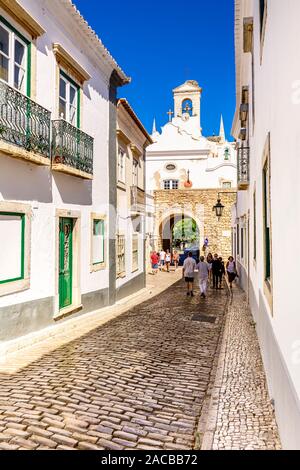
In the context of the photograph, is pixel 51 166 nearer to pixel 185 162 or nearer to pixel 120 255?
pixel 120 255

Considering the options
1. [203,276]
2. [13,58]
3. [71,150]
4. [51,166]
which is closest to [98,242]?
[71,150]

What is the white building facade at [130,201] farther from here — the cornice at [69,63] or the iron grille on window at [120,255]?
the cornice at [69,63]

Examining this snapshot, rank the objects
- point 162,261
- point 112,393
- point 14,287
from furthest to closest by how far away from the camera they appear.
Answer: point 162,261
point 14,287
point 112,393

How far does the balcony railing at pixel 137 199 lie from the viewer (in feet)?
48.2

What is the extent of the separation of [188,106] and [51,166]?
36.2 m

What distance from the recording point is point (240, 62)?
11438 millimetres

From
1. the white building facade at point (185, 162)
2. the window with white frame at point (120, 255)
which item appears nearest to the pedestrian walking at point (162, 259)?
the white building facade at point (185, 162)

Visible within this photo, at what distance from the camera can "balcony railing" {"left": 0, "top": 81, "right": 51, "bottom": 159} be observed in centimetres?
612

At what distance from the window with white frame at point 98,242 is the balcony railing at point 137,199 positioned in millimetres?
3863

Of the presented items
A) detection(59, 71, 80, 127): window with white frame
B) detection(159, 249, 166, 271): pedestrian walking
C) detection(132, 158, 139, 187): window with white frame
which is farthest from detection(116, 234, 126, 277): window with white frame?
detection(159, 249, 166, 271): pedestrian walking

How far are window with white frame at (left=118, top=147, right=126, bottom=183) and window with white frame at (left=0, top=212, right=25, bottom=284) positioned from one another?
21.9 ft

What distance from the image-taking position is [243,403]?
439 centimetres
